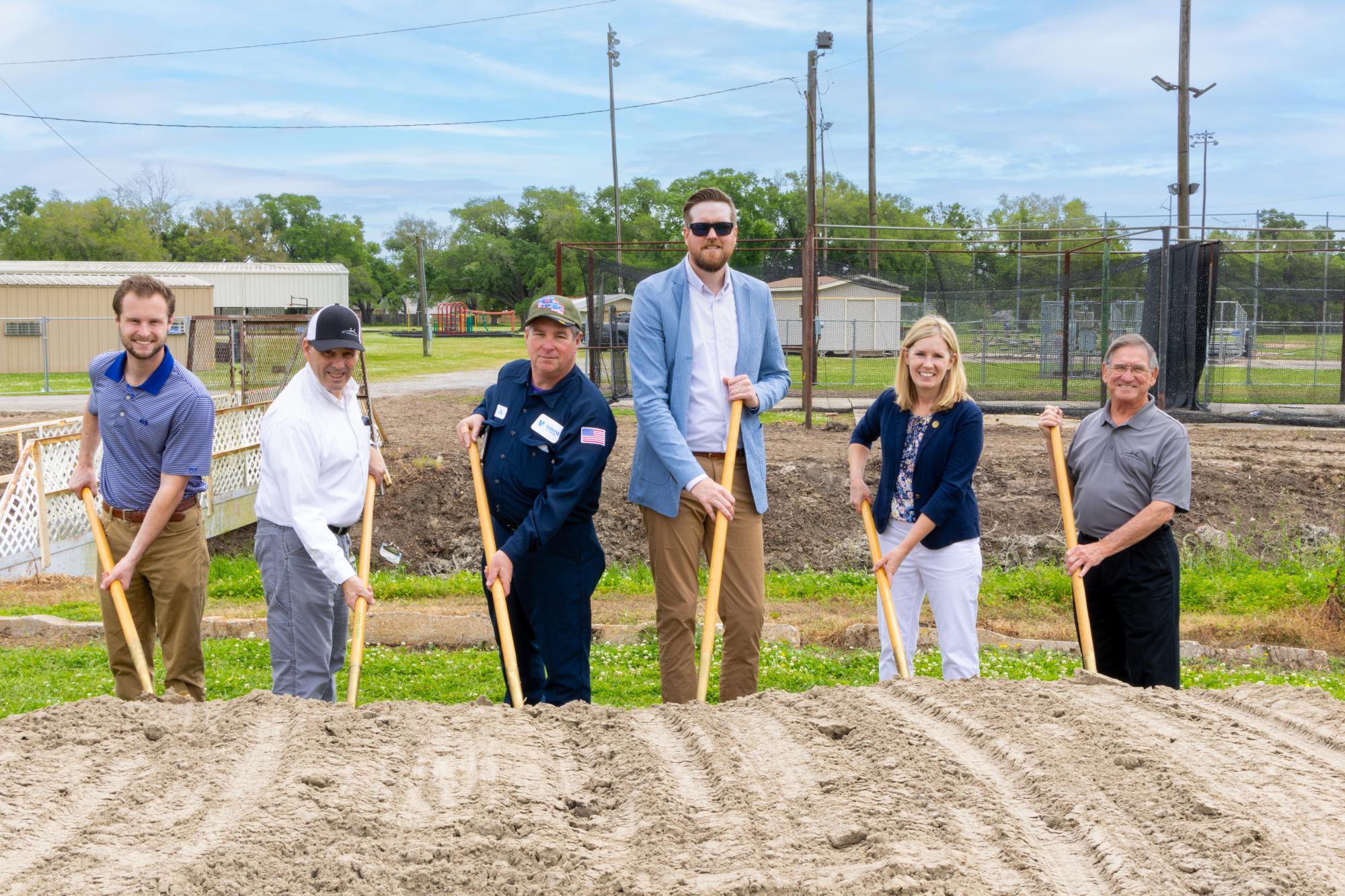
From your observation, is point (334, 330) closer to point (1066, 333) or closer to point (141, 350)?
point (141, 350)

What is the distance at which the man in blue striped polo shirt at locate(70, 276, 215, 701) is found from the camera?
15.3 feet

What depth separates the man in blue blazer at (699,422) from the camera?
467cm

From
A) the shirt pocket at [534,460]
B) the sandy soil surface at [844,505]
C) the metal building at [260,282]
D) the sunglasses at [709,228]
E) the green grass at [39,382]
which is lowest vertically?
the sandy soil surface at [844,505]

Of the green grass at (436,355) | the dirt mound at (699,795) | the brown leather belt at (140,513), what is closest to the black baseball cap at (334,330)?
the brown leather belt at (140,513)

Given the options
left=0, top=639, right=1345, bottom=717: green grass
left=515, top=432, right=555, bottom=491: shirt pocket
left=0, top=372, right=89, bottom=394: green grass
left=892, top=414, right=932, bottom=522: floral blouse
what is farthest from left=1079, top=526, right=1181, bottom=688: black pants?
left=0, top=372, right=89, bottom=394: green grass

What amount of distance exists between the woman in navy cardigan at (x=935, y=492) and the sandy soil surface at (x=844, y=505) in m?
5.25

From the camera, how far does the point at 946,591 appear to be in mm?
4652

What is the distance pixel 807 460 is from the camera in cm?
1199

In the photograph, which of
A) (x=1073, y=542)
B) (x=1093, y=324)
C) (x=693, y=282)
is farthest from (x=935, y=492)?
(x=1093, y=324)

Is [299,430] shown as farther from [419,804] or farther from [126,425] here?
[419,804]

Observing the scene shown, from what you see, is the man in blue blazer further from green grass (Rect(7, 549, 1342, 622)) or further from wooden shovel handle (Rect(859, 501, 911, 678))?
green grass (Rect(7, 549, 1342, 622))

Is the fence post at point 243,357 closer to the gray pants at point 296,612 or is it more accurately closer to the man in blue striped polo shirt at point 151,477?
the man in blue striped polo shirt at point 151,477

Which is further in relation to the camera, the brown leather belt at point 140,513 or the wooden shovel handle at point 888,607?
the brown leather belt at point 140,513

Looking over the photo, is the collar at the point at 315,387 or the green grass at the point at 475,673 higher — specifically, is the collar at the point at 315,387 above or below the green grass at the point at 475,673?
above
